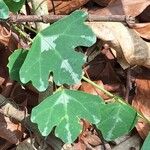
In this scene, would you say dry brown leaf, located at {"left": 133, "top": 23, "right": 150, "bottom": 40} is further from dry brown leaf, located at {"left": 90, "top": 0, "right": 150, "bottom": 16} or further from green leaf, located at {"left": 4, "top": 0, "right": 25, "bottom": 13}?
green leaf, located at {"left": 4, "top": 0, "right": 25, "bottom": 13}

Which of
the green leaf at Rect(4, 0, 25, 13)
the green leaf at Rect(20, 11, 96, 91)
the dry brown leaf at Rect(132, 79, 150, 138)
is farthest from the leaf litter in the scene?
the green leaf at Rect(20, 11, 96, 91)

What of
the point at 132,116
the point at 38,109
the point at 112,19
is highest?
the point at 112,19

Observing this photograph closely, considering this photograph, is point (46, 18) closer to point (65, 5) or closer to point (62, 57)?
point (62, 57)

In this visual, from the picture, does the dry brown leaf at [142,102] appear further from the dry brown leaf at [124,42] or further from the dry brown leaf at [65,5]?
the dry brown leaf at [65,5]

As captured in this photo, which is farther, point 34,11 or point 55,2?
point 55,2

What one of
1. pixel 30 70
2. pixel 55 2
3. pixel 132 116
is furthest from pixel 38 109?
pixel 55 2

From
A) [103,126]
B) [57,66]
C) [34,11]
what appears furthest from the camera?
[34,11]

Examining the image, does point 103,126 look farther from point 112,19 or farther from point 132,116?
point 112,19
